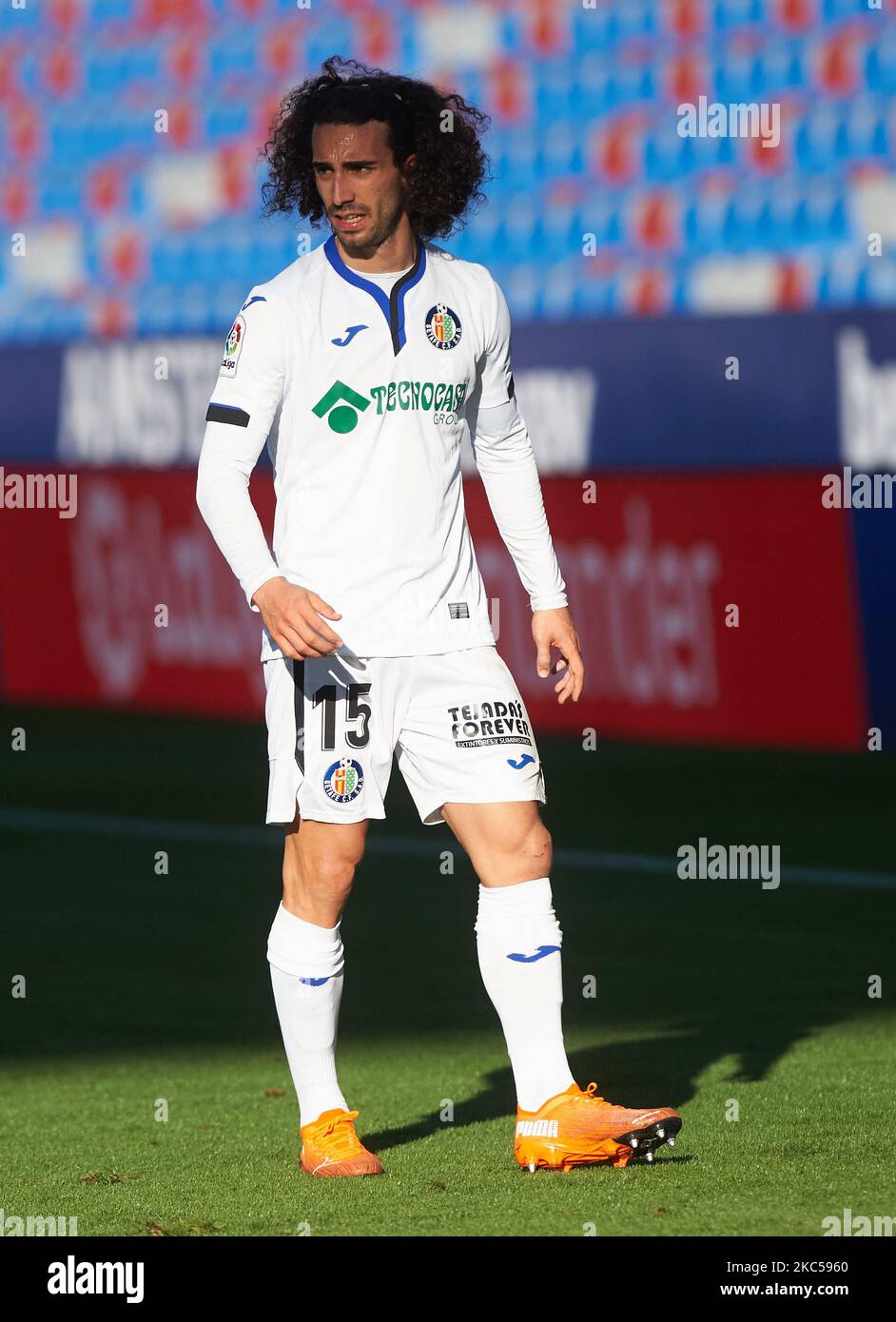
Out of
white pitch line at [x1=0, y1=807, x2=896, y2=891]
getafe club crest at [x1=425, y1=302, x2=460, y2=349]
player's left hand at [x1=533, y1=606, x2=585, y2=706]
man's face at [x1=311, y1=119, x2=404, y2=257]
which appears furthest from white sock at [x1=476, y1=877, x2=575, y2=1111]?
white pitch line at [x1=0, y1=807, x2=896, y2=891]

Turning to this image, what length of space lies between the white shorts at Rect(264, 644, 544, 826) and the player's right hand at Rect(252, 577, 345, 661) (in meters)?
0.21

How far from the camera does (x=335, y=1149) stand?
13.2 feet

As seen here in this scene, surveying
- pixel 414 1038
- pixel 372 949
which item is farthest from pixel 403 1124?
pixel 372 949

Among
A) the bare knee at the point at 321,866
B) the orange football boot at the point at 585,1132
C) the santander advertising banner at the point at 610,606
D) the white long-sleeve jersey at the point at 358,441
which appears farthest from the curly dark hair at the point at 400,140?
the santander advertising banner at the point at 610,606

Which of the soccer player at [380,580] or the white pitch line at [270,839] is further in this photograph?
the white pitch line at [270,839]

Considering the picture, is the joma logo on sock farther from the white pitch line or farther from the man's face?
the white pitch line

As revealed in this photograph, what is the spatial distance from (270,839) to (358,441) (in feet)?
17.3

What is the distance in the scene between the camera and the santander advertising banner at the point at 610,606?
409 inches

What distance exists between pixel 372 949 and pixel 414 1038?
123 centimetres

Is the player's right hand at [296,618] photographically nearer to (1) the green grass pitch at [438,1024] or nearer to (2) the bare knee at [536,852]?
(2) the bare knee at [536,852]

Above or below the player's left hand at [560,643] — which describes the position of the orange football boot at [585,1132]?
below

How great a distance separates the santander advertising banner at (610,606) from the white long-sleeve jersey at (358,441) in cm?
649
